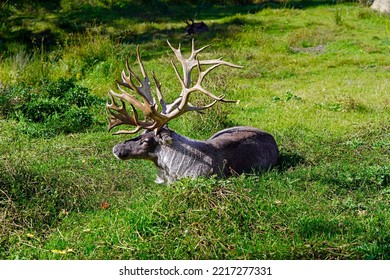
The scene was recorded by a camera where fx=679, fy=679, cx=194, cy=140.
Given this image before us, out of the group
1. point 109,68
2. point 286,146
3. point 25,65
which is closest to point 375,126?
point 286,146

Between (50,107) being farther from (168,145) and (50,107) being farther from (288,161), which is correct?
(288,161)

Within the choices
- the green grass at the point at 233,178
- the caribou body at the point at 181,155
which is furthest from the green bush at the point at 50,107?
the caribou body at the point at 181,155

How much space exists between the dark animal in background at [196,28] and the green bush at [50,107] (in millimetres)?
7203

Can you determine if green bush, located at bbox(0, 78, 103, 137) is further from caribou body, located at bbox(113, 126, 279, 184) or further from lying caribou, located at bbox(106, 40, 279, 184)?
caribou body, located at bbox(113, 126, 279, 184)

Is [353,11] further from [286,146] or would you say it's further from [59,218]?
[59,218]

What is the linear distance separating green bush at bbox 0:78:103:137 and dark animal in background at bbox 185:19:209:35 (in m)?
7.20

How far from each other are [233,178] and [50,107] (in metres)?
4.56

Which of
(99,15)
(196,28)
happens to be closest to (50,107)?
(196,28)

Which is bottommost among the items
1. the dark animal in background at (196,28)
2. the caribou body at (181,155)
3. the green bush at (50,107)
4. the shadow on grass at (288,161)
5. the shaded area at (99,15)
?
the shaded area at (99,15)

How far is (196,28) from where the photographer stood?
17.8 m

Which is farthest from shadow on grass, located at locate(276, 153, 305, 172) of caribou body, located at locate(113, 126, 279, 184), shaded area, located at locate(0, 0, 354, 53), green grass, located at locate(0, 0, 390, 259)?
shaded area, located at locate(0, 0, 354, 53)

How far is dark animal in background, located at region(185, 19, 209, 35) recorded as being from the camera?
57.8 feet

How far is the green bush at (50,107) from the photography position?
966cm

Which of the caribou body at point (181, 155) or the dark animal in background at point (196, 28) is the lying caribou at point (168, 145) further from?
the dark animal in background at point (196, 28)
